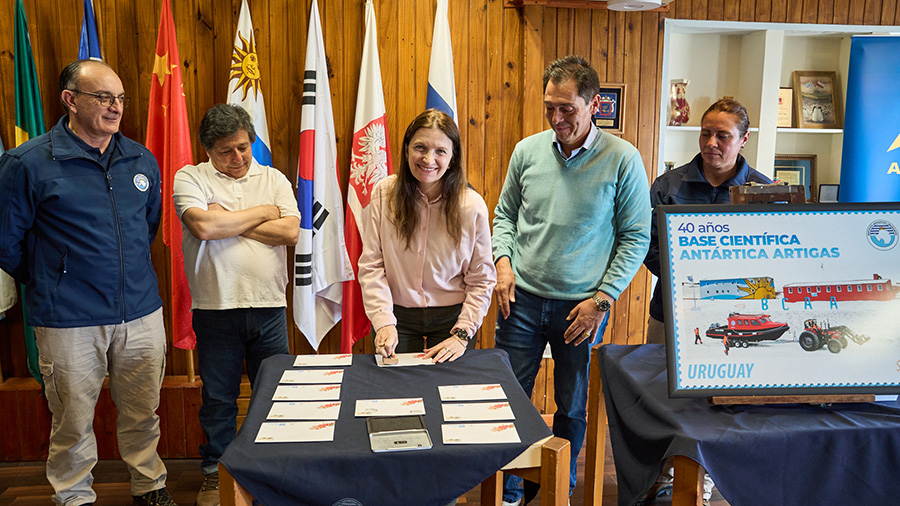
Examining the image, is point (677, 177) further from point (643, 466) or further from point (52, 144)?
point (52, 144)

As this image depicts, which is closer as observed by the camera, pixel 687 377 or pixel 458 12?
pixel 687 377

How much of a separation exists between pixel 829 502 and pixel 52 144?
2385 millimetres

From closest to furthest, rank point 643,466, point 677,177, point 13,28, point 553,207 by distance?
1. point 643,466
2. point 553,207
3. point 677,177
4. point 13,28

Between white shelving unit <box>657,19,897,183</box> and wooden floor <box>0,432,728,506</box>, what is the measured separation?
168 centimetres

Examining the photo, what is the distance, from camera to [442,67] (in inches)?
114

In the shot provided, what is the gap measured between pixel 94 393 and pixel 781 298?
2.21 metres

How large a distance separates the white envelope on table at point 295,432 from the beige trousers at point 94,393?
1.18 metres

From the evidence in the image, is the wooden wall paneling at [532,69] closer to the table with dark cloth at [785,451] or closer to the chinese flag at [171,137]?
the chinese flag at [171,137]

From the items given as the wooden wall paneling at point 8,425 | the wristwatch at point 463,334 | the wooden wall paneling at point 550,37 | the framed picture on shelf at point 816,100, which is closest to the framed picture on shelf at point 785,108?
the framed picture on shelf at point 816,100

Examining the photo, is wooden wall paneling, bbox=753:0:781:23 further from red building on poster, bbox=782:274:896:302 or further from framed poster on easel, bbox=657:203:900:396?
red building on poster, bbox=782:274:896:302

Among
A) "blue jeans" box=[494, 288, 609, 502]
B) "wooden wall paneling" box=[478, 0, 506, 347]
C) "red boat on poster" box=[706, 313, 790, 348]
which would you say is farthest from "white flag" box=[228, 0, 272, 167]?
"red boat on poster" box=[706, 313, 790, 348]

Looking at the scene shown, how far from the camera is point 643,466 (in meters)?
1.37

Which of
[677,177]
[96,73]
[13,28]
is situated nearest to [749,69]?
[677,177]

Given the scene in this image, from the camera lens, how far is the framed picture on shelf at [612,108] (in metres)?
3.09
